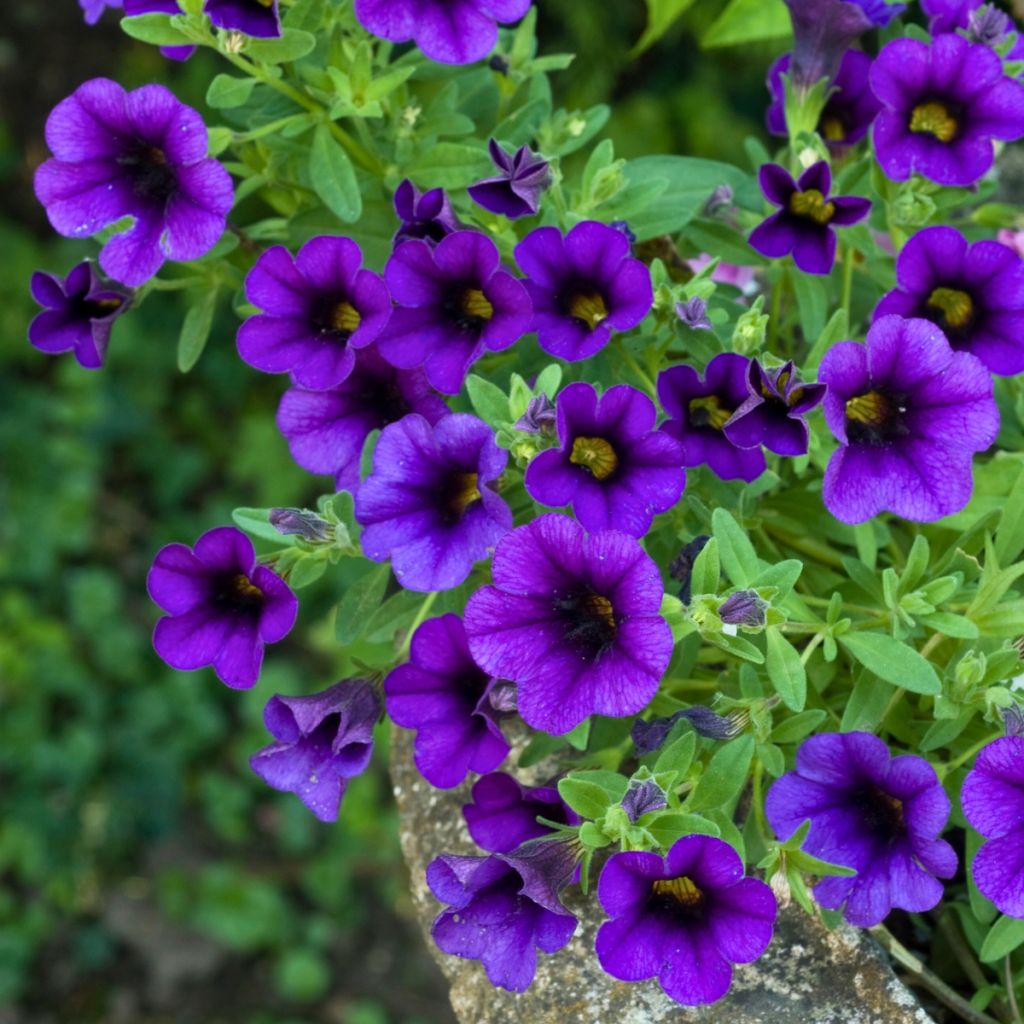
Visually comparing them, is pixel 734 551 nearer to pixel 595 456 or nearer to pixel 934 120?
pixel 595 456

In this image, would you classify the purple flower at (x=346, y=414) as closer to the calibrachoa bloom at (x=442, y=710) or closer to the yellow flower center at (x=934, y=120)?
the calibrachoa bloom at (x=442, y=710)

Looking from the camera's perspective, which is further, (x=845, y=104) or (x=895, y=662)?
(x=845, y=104)

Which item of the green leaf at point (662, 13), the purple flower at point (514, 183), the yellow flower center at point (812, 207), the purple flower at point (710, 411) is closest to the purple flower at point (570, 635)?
the purple flower at point (710, 411)

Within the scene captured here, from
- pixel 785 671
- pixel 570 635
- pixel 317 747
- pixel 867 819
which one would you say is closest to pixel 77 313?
pixel 317 747

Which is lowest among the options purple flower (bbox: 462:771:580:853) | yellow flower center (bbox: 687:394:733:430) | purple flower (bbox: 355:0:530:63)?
purple flower (bbox: 462:771:580:853)

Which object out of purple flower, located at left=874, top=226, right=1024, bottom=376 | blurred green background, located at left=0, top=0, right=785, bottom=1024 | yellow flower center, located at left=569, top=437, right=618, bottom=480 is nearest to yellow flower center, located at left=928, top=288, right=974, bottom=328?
purple flower, located at left=874, top=226, right=1024, bottom=376

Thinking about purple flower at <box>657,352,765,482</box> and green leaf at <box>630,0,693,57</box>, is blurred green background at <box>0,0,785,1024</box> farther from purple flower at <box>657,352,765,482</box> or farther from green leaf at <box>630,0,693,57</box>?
purple flower at <box>657,352,765,482</box>
